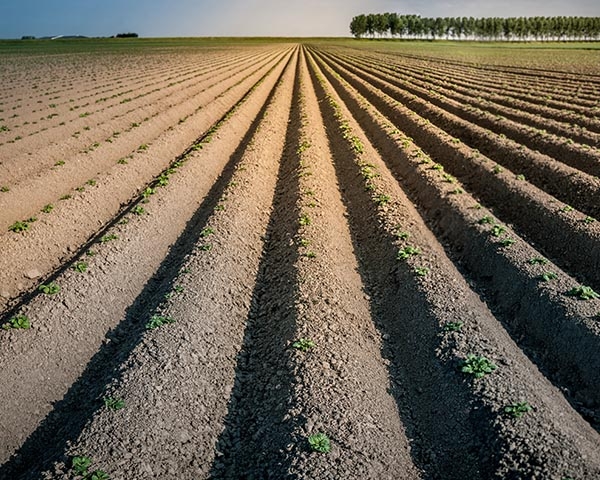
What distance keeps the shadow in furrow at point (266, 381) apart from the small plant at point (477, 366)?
233cm

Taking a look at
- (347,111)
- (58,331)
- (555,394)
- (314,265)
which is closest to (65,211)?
(58,331)

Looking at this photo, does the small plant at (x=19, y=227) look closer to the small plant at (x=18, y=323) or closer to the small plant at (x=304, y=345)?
the small plant at (x=18, y=323)

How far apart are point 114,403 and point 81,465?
3.21 feet

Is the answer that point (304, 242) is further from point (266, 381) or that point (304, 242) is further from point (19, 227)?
point (19, 227)

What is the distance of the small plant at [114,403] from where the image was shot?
6512 millimetres

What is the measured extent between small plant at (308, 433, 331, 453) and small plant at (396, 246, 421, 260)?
16.3 feet

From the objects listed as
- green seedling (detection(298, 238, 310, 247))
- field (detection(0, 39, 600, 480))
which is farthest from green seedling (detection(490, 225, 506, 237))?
green seedling (detection(298, 238, 310, 247))

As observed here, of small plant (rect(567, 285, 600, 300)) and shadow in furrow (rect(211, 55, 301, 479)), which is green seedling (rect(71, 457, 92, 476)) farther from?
small plant (rect(567, 285, 600, 300))

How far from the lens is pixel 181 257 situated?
11.3m

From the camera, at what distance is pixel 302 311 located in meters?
8.48

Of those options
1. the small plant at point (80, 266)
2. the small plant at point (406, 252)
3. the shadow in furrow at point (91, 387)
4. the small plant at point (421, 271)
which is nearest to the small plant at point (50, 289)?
the small plant at point (80, 266)

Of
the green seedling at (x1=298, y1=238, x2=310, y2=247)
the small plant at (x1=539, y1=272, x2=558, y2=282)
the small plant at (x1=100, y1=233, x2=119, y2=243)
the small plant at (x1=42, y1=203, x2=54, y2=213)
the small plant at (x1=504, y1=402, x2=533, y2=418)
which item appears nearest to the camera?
the small plant at (x1=504, y1=402, x2=533, y2=418)

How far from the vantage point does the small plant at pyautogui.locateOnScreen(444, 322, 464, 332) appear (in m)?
7.90

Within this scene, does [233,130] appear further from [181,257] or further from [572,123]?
[572,123]
